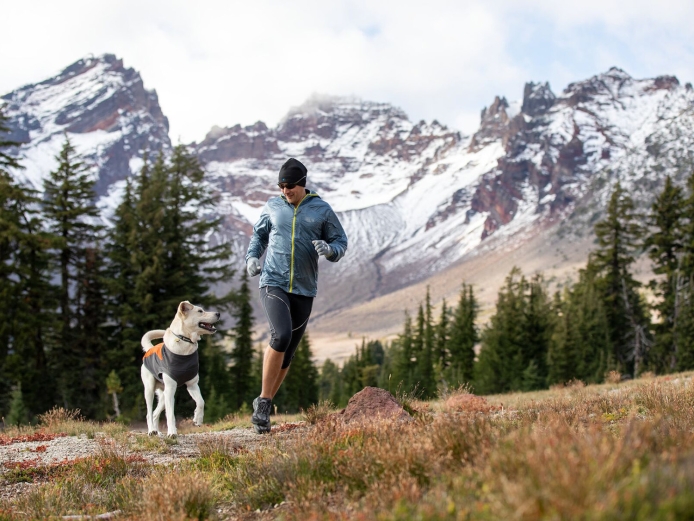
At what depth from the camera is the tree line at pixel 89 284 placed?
24125 mm

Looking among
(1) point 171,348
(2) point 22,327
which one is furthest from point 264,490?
(2) point 22,327

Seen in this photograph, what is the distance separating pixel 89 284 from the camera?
2847 cm

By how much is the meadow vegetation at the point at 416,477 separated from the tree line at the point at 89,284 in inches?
816

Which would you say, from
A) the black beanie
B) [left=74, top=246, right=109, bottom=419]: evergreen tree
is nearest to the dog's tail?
the black beanie

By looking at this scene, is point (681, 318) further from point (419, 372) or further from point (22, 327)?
point (22, 327)

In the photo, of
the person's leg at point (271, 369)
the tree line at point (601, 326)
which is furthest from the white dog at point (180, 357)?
the tree line at point (601, 326)

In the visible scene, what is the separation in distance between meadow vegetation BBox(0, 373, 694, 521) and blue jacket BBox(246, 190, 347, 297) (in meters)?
1.78

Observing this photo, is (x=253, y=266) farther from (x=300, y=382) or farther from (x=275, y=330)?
(x=300, y=382)

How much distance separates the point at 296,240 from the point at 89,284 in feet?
81.6

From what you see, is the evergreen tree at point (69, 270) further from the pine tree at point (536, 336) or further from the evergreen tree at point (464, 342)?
the pine tree at point (536, 336)

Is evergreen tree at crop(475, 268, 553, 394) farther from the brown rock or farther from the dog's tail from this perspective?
the brown rock

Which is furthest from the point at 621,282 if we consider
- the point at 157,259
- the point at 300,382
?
the point at 157,259

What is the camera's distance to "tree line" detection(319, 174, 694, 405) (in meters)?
37.5

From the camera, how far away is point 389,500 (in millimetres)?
3039
